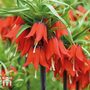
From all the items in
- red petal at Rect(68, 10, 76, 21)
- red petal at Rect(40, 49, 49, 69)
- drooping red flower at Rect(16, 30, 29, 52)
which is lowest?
red petal at Rect(40, 49, 49, 69)

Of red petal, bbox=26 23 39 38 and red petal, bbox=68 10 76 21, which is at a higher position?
red petal, bbox=68 10 76 21

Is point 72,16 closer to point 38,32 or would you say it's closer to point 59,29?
point 59,29

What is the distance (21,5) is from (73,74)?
0.47 metres

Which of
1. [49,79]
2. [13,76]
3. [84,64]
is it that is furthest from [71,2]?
[49,79]

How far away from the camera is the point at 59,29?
196 centimetres

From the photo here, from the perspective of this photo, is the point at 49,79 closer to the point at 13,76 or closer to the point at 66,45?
the point at 13,76

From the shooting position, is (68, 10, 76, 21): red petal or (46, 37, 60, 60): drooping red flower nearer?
(46, 37, 60, 60): drooping red flower

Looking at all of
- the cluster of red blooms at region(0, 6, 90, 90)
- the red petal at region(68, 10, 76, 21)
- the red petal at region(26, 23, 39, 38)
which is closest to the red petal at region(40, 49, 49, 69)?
the cluster of red blooms at region(0, 6, 90, 90)

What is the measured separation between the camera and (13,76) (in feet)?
7.86

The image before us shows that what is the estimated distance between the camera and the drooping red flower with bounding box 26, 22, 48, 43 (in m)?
1.86

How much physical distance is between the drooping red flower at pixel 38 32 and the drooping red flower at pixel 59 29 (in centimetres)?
6

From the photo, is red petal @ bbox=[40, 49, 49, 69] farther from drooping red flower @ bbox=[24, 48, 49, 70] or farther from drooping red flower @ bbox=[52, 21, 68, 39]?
drooping red flower @ bbox=[52, 21, 68, 39]

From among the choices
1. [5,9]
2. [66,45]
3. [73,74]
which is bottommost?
[73,74]

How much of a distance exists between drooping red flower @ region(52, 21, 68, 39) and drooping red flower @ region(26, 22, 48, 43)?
0.06m
